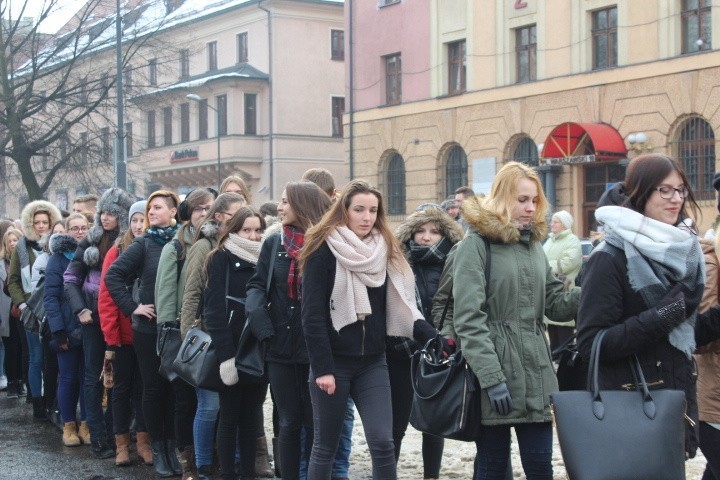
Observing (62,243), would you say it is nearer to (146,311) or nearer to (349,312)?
(146,311)

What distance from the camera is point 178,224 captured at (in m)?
8.39

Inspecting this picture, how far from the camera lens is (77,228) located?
9.74 m

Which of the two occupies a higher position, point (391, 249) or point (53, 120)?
point (53, 120)

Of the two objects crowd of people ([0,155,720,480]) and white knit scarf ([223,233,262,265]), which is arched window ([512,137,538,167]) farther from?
white knit scarf ([223,233,262,265])

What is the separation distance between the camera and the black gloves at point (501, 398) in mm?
5023

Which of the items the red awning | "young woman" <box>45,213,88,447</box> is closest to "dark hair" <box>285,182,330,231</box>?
"young woman" <box>45,213,88,447</box>

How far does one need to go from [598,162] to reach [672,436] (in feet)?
88.3

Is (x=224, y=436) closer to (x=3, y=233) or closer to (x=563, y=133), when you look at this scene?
(x=3, y=233)

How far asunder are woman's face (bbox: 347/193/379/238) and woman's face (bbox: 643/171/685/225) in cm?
174

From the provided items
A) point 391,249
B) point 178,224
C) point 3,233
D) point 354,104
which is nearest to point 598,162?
point 354,104

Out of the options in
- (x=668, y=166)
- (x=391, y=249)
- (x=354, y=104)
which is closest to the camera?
(x=668, y=166)

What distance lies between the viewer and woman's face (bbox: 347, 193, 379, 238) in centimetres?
589

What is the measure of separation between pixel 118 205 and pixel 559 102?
81.4 ft

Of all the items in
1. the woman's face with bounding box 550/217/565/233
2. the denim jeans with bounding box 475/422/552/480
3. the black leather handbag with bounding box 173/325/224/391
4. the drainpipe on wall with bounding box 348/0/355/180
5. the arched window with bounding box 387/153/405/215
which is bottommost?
the denim jeans with bounding box 475/422/552/480
